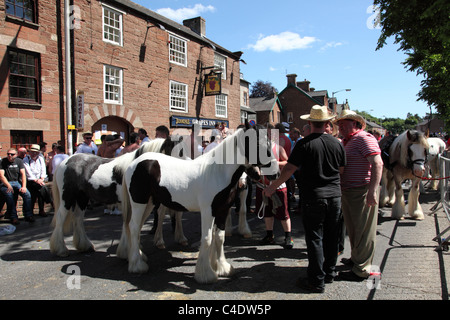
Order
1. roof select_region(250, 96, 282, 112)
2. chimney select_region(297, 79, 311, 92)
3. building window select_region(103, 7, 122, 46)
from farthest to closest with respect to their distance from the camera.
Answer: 1. chimney select_region(297, 79, 311, 92)
2. roof select_region(250, 96, 282, 112)
3. building window select_region(103, 7, 122, 46)

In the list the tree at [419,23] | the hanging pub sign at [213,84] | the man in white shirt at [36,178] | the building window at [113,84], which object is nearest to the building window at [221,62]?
the hanging pub sign at [213,84]

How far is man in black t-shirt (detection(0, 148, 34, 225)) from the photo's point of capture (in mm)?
7270

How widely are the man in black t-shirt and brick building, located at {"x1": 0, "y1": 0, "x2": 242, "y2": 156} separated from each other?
15.0ft

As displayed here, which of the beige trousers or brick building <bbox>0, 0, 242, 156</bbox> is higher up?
brick building <bbox>0, 0, 242, 156</bbox>

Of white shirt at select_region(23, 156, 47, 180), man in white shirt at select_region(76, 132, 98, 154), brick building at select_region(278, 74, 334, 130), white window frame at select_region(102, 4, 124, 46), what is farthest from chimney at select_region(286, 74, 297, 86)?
white shirt at select_region(23, 156, 47, 180)

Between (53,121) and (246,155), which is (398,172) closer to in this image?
(246,155)

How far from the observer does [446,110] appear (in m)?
15.8

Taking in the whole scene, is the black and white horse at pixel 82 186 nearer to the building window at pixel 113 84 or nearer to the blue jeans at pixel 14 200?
the blue jeans at pixel 14 200

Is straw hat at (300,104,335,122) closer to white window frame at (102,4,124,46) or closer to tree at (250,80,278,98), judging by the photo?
white window frame at (102,4,124,46)

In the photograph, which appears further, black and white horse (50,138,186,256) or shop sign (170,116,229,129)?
shop sign (170,116,229,129)

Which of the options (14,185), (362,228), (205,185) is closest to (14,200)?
(14,185)

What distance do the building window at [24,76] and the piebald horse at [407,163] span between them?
13522 mm
